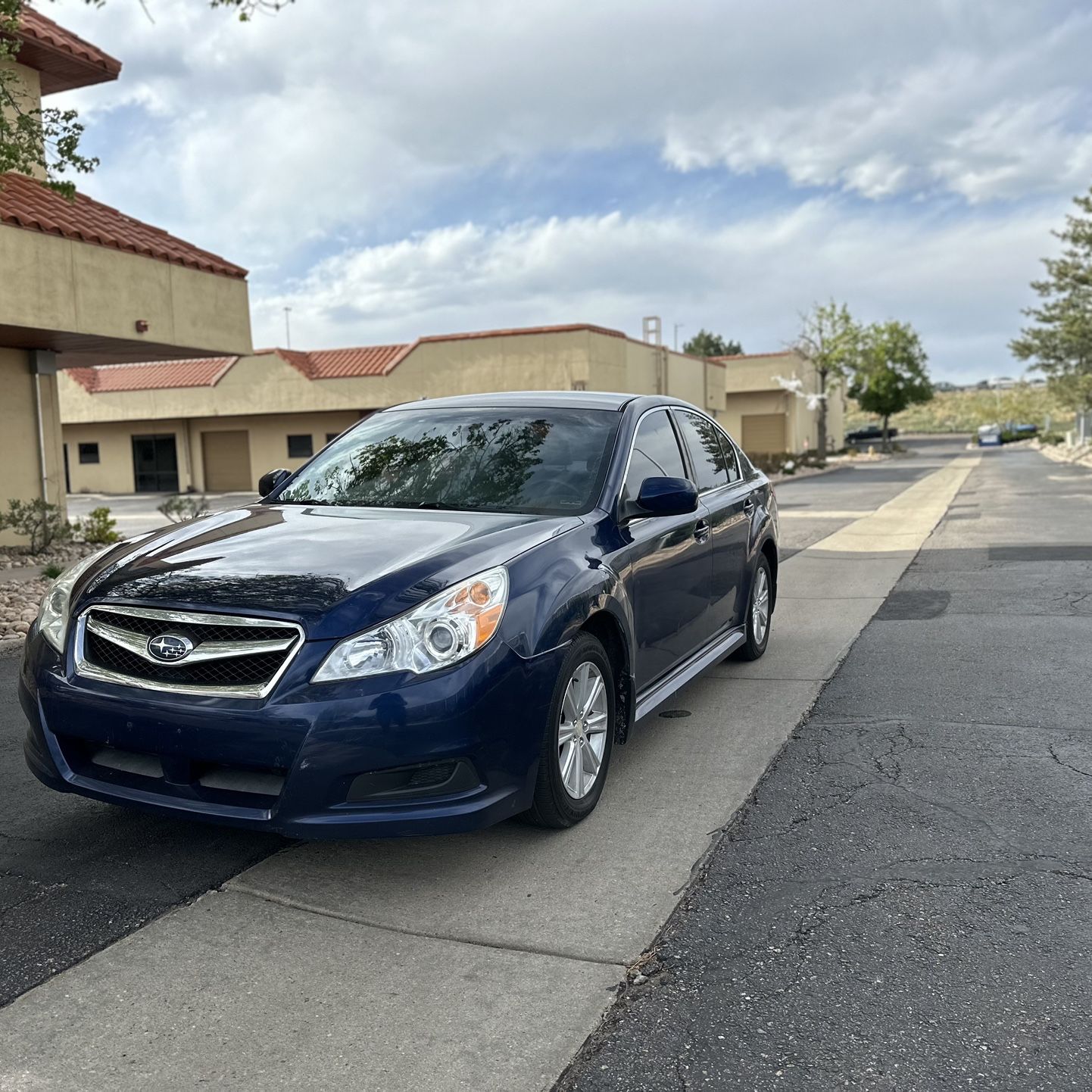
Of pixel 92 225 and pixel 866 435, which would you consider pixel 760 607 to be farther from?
pixel 866 435

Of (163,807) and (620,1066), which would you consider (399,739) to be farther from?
(620,1066)

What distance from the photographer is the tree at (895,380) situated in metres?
68.2

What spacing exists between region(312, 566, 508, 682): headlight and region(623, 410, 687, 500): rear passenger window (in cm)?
141

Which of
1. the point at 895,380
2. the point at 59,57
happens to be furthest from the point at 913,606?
the point at 895,380

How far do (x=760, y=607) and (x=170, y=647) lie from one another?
449cm

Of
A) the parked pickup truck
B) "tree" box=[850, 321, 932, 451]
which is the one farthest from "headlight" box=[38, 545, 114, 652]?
the parked pickup truck

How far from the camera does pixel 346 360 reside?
1455 inches

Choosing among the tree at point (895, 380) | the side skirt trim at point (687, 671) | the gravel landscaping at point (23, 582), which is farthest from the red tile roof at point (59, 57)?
the tree at point (895, 380)

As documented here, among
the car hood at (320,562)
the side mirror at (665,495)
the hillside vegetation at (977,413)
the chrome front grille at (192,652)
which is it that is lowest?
the chrome front grille at (192,652)

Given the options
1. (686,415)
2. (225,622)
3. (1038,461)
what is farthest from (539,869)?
(1038,461)

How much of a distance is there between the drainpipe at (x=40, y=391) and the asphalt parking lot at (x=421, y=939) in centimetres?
1027

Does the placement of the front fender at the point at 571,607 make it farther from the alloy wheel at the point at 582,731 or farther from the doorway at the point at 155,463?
the doorway at the point at 155,463

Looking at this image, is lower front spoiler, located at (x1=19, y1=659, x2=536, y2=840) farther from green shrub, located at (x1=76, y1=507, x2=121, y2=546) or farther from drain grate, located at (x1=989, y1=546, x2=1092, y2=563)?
green shrub, located at (x1=76, y1=507, x2=121, y2=546)

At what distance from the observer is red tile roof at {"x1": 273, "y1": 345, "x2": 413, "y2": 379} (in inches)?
1398
